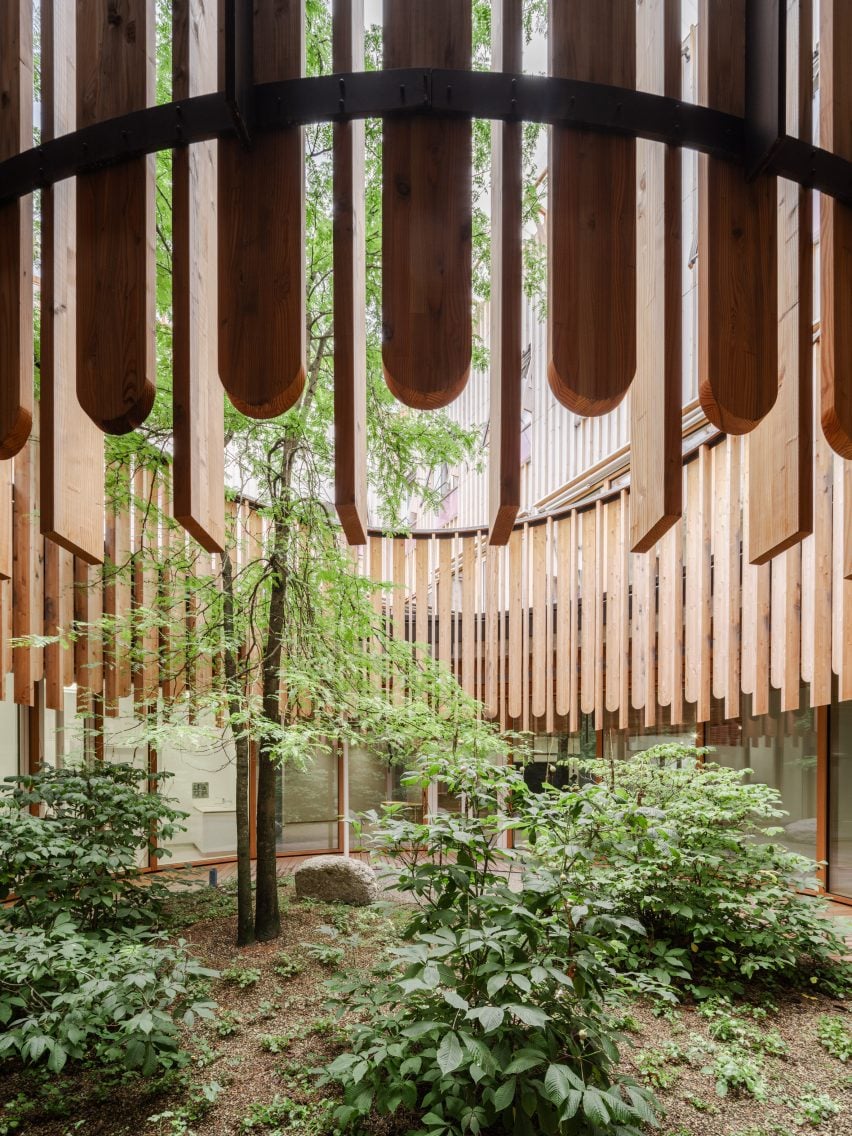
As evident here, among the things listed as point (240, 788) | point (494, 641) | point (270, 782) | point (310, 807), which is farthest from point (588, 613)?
point (310, 807)

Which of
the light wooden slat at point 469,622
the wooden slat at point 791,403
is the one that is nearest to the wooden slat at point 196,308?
the wooden slat at point 791,403

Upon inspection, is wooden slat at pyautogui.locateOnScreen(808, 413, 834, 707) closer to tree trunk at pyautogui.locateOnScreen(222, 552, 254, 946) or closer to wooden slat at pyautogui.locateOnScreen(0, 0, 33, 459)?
tree trunk at pyautogui.locateOnScreen(222, 552, 254, 946)

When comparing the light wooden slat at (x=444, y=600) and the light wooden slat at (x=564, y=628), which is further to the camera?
the light wooden slat at (x=444, y=600)

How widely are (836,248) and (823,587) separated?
423 centimetres

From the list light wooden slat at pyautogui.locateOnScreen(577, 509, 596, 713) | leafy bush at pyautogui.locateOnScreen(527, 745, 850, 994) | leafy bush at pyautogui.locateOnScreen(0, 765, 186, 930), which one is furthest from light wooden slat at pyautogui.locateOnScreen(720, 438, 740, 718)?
leafy bush at pyautogui.locateOnScreen(0, 765, 186, 930)

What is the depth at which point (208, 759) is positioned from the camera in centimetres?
861

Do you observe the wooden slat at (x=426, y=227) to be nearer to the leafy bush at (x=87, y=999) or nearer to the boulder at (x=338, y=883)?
the leafy bush at (x=87, y=999)

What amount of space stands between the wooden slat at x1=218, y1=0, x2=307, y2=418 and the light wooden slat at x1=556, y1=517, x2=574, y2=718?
6.75 metres

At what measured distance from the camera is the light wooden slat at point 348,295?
0.92 m

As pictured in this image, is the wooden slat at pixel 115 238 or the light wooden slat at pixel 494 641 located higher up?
the wooden slat at pixel 115 238

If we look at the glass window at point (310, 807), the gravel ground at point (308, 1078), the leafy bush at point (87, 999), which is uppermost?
the leafy bush at point (87, 999)

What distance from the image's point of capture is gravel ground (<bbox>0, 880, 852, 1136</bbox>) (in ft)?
9.06

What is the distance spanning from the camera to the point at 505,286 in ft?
3.05

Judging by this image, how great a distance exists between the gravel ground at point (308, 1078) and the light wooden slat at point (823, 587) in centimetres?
182
